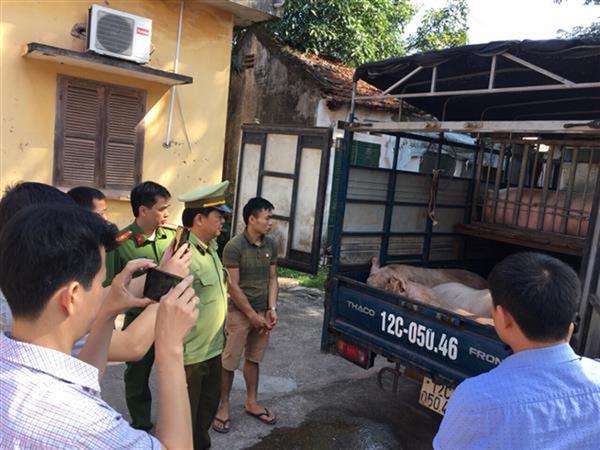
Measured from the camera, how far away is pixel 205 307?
2.74 meters

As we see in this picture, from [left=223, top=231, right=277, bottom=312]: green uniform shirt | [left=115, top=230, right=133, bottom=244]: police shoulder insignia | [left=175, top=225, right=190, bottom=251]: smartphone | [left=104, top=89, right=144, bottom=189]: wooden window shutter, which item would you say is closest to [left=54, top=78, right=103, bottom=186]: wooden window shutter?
[left=104, top=89, right=144, bottom=189]: wooden window shutter

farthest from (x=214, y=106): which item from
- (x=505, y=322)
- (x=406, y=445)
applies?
(x=505, y=322)

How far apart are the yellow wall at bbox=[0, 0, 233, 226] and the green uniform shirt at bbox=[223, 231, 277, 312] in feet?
9.52

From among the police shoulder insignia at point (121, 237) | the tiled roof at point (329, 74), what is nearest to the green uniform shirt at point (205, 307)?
the police shoulder insignia at point (121, 237)

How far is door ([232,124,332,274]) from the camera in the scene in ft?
18.8

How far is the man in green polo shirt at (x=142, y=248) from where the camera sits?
10.1 ft

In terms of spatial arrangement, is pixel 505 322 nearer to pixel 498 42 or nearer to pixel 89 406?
pixel 89 406

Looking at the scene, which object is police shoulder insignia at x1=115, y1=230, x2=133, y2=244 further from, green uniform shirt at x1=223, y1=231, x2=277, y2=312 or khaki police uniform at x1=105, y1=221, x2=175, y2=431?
green uniform shirt at x1=223, y1=231, x2=277, y2=312

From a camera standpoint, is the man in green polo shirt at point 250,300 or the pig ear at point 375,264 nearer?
the man in green polo shirt at point 250,300

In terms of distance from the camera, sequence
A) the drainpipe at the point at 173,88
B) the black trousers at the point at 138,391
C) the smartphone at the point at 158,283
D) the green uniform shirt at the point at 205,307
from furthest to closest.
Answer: the drainpipe at the point at 173,88 → the black trousers at the point at 138,391 → the green uniform shirt at the point at 205,307 → the smartphone at the point at 158,283

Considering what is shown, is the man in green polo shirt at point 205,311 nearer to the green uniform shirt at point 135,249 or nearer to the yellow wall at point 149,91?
the green uniform shirt at point 135,249

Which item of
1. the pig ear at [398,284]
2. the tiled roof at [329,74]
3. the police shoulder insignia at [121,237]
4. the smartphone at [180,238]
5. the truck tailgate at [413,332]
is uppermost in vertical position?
the tiled roof at [329,74]

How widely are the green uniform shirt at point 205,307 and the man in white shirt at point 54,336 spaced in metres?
1.59

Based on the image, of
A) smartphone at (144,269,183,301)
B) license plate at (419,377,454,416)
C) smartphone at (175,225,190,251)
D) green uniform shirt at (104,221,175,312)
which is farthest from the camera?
license plate at (419,377,454,416)
